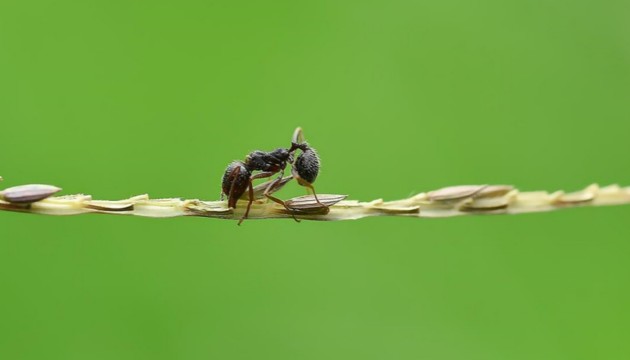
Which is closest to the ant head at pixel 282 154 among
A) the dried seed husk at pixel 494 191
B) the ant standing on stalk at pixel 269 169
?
the ant standing on stalk at pixel 269 169

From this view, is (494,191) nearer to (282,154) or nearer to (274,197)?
(274,197)

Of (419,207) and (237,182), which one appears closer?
(419,207)

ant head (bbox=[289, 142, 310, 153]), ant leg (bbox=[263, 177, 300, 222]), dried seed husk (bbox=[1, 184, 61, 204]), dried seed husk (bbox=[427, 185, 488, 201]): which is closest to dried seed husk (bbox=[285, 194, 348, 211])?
ant leg (bbox=[263, 177, 300, 222])

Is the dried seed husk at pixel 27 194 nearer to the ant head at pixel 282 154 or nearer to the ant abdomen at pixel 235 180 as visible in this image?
the ant abdomen at pixel 235 180

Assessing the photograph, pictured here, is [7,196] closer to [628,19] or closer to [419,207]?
[419,207]

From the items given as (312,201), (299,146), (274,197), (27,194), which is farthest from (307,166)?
(27,194)

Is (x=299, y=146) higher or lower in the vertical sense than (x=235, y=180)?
higher

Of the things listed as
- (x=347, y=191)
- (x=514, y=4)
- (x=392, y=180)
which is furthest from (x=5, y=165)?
(x=514, y=4)
